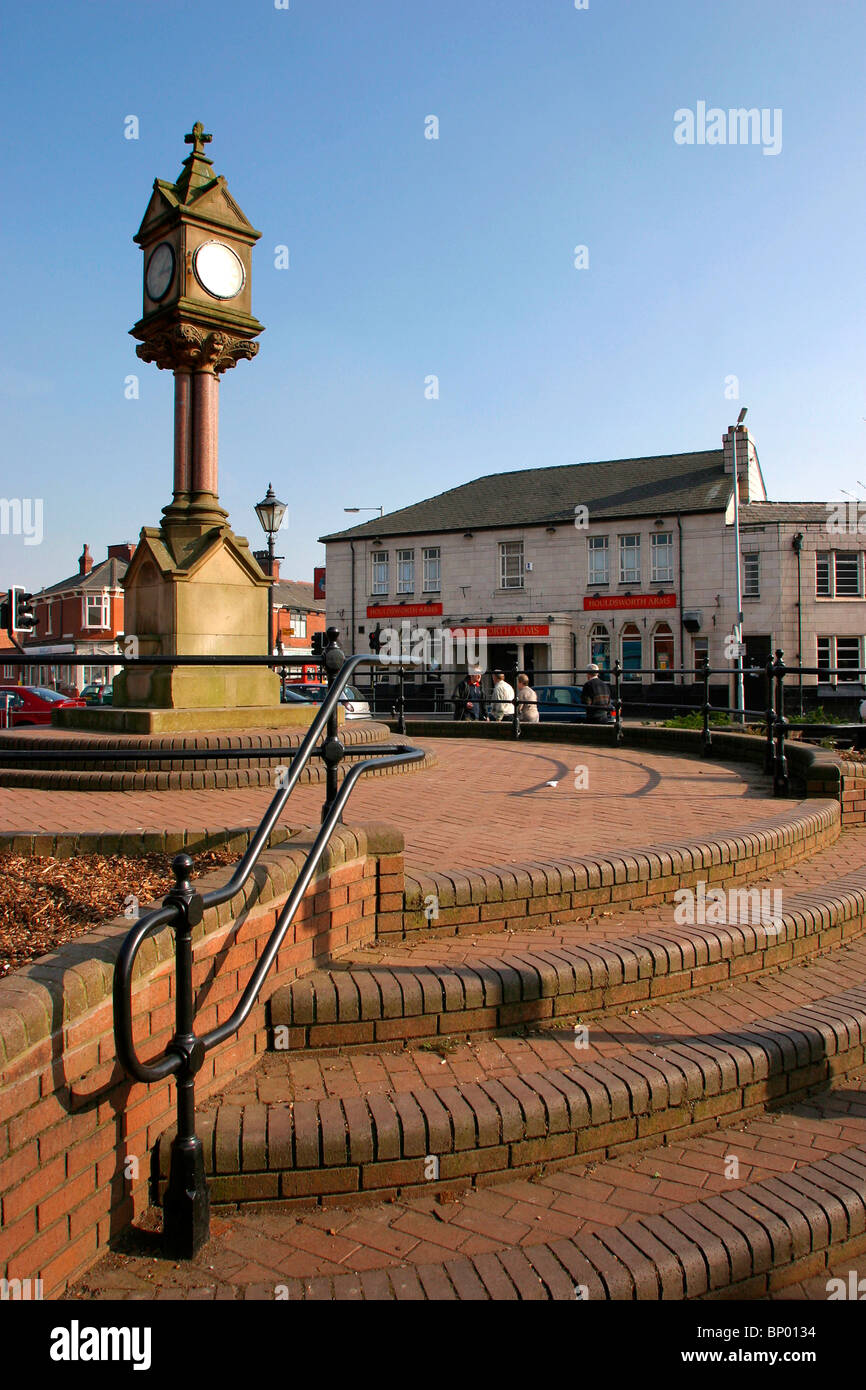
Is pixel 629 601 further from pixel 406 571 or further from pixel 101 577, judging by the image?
pixel 101 577

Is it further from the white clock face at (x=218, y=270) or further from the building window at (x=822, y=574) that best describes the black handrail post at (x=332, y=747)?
the building window at (x=822, y=574)

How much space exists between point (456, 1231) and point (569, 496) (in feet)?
127

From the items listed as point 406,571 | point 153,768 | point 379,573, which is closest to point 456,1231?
point 153,768

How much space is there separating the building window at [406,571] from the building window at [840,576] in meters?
16.7

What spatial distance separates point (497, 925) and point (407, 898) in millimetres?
441

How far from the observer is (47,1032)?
7.38 feet

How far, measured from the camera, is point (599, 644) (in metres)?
37.8

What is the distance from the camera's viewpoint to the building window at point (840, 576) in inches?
1377

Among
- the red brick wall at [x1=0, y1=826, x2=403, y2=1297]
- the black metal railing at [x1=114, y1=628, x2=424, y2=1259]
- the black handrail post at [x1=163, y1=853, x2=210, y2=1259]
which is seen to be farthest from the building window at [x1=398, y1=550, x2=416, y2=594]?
the black handrail post at [x1=163, y1=853, x2=210, y2=1259]

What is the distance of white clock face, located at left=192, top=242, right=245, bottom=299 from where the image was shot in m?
8.71

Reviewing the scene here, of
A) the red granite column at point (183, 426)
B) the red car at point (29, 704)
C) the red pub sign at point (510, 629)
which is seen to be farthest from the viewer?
the red pub sign at point (510, 629)

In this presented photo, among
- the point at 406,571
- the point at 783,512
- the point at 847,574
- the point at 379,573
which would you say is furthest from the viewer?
the point at 379,573

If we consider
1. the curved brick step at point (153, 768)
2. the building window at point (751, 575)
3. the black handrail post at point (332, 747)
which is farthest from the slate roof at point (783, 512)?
the black handrail post at point (332, 747)

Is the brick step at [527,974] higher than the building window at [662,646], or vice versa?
the building window at [662,646]
